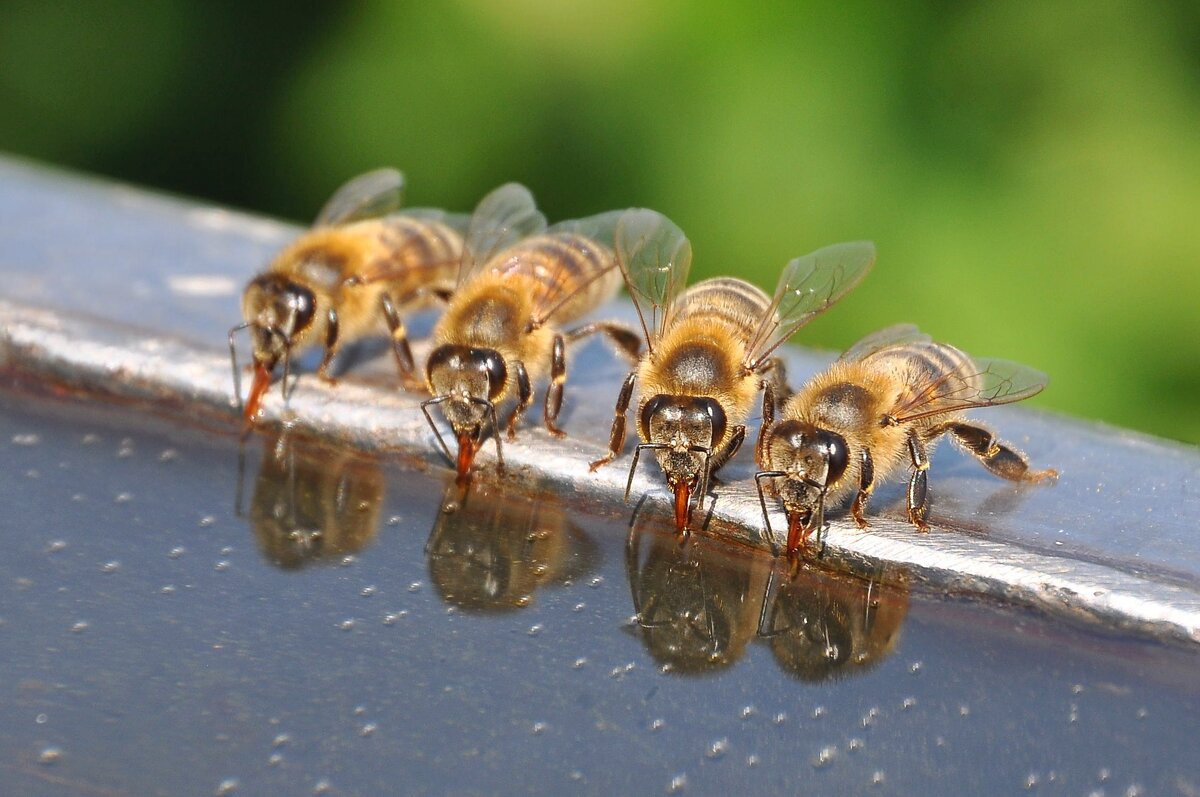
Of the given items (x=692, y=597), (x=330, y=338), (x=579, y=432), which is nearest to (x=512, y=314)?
(x=330, y=338)

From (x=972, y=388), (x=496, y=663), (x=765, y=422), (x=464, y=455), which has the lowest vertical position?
(x=496, y=663)

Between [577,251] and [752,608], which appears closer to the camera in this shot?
[752,608]

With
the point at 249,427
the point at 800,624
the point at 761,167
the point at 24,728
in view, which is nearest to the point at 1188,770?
the point at 800,624

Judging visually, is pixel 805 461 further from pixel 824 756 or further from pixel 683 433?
pixel 824 756

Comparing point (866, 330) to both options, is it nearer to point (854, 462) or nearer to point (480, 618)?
point (854, 462)

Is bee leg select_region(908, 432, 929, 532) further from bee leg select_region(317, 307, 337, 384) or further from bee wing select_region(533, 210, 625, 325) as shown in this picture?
bee leg select_region(317, 307, 337, 384)

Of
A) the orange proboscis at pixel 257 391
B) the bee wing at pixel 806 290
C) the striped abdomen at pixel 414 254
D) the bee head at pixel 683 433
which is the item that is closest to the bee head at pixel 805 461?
the bee head at pixel 683 433

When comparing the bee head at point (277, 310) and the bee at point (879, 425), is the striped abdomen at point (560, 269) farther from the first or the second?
the bee at point (879, 425)
